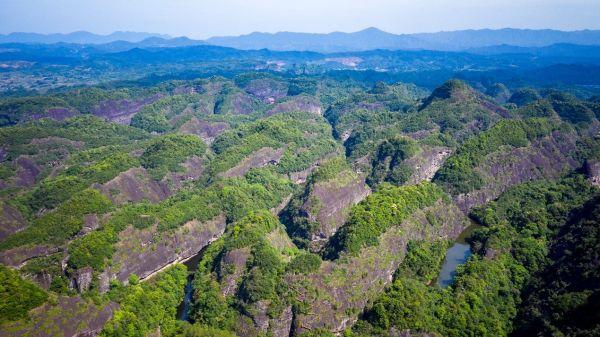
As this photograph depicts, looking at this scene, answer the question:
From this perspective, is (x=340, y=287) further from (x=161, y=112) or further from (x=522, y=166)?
(x=161, y=112)

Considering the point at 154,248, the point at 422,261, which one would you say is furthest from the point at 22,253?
the point at 422,261

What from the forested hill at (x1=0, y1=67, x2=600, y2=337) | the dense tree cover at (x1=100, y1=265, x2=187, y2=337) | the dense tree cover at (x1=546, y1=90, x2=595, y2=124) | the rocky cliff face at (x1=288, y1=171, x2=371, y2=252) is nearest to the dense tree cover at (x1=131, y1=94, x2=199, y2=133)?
the forested hill at (x1=0, y1=67, x2=600, y2=337)

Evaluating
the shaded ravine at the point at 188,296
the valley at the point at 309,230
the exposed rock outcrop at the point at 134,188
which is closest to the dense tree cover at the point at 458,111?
the valley at the point at 309,230

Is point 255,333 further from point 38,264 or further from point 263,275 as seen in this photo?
point 38,264

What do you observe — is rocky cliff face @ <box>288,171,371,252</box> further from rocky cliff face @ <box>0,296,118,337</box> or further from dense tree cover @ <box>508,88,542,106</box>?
dense tree cover @ <box>508,88,542,106</box>

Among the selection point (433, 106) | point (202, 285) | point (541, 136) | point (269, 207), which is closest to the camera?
point (202, 285)

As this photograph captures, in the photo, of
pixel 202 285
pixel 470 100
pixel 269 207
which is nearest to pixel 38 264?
pixel 202 285
